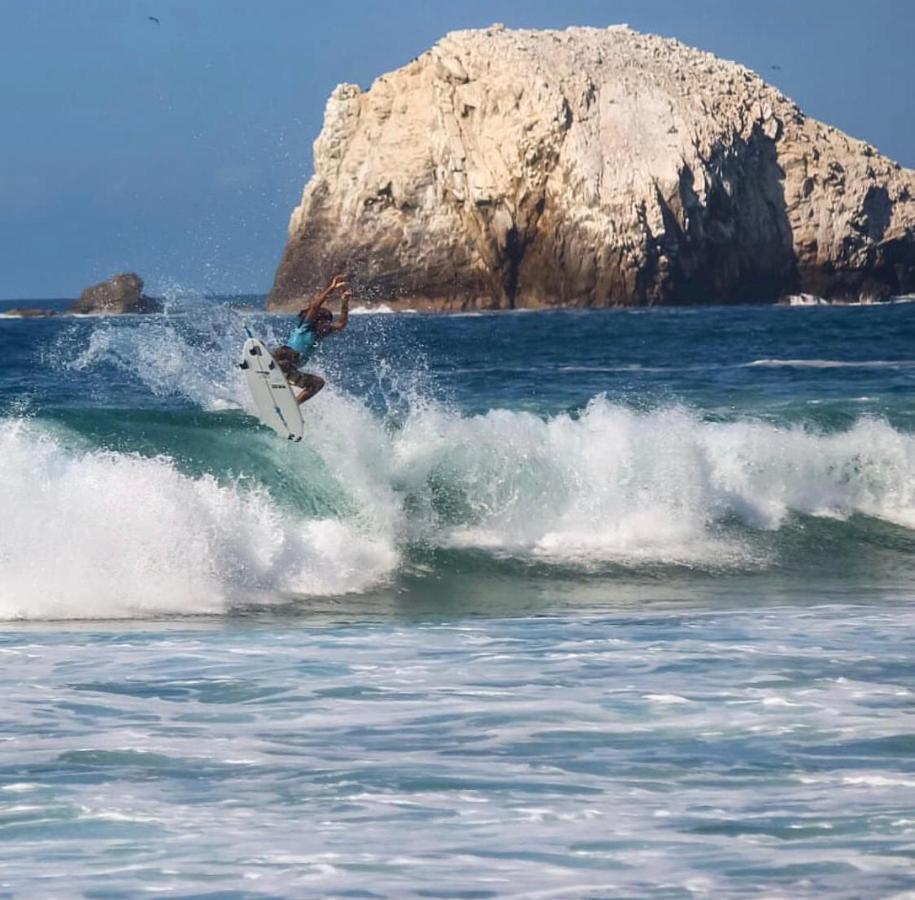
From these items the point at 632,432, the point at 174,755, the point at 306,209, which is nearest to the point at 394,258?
the point at 306,209

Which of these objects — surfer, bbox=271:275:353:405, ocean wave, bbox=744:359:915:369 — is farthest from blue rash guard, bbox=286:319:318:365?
ocean wave, bbox=744:359:915:369

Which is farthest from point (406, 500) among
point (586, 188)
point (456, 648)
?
point (586, 188)

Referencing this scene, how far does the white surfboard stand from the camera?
53.5ft

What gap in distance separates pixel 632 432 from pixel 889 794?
12.0m

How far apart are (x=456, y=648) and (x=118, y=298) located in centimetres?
8081

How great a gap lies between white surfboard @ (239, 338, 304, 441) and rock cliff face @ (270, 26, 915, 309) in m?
60.0

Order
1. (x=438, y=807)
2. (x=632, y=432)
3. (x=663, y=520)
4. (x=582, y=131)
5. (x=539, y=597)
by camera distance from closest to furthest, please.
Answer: (x=438, y=807)
(x=539, y=597)
(x=663, y=520)
(x=632, y=432)
(x=582, y=131)

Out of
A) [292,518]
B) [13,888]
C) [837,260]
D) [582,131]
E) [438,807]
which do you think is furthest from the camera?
[837,260]

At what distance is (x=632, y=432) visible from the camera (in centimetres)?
1891

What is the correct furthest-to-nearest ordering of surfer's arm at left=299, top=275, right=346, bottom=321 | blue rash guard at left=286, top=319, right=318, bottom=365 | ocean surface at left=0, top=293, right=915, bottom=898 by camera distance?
blue rash guard at left=286, top=319, right=318, bottom=365 → surfer's arm at left=299, top=275, right=346, bottom=321 → ocean surface at left=0, top=293, right=915, bottom=898

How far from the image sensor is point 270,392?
16.7m

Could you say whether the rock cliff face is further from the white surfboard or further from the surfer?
the surfer

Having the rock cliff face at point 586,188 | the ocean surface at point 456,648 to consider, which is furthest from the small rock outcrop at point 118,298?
the ocean surface at point 456,648

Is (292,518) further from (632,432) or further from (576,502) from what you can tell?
(632,432)
